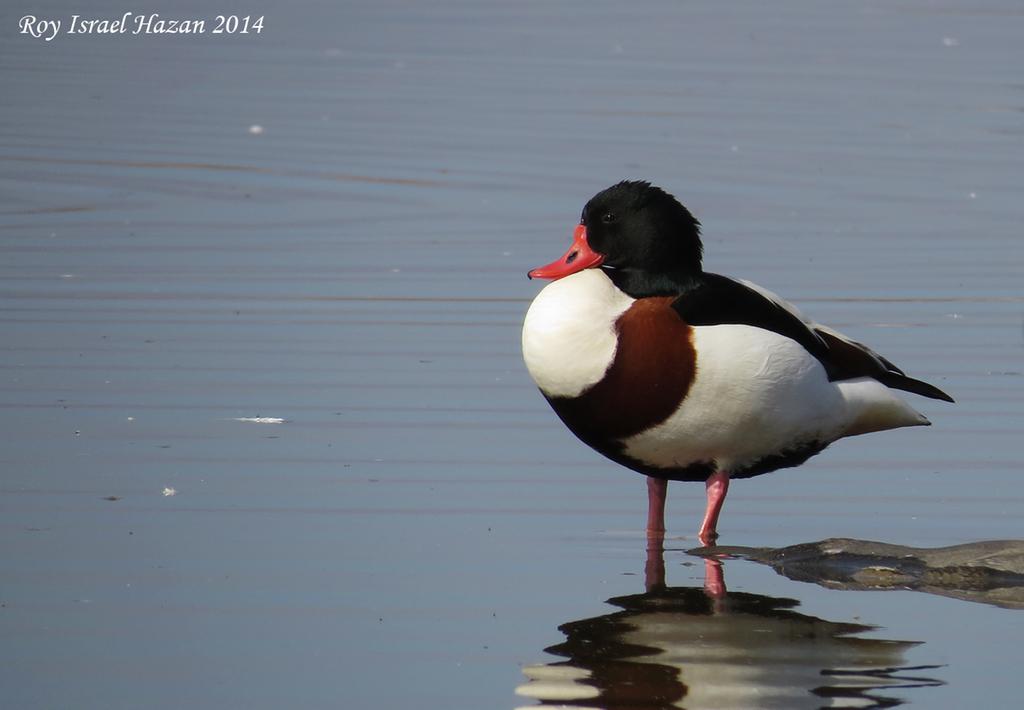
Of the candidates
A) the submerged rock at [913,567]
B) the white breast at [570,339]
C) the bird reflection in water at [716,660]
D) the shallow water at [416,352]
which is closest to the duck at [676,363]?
the white breast at [570,339]

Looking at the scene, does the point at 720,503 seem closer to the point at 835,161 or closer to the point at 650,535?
the point at 650,535

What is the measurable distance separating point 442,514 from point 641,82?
11777 mm

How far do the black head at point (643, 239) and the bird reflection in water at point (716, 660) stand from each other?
1.12 meters

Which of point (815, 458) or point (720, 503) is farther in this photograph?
point (815, 458)

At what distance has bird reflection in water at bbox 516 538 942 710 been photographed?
5.05m

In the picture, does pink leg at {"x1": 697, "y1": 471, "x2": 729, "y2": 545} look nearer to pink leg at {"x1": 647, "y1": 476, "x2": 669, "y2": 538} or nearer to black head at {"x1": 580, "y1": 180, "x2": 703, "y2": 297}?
pink leg at {"x1": 647, "y1": 476, "x2": 669, "y2": 538}

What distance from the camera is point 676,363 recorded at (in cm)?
643

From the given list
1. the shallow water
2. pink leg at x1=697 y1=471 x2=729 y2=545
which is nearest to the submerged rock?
the shallow water

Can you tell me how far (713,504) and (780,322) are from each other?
618 millimetres

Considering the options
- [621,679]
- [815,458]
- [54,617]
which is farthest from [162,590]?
[815,458]

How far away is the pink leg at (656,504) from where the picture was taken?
6.73 meters

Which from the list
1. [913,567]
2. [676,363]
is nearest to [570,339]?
[676,363]

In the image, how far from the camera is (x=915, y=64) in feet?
63.5

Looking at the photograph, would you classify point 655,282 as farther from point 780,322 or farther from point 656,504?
point 656,504
